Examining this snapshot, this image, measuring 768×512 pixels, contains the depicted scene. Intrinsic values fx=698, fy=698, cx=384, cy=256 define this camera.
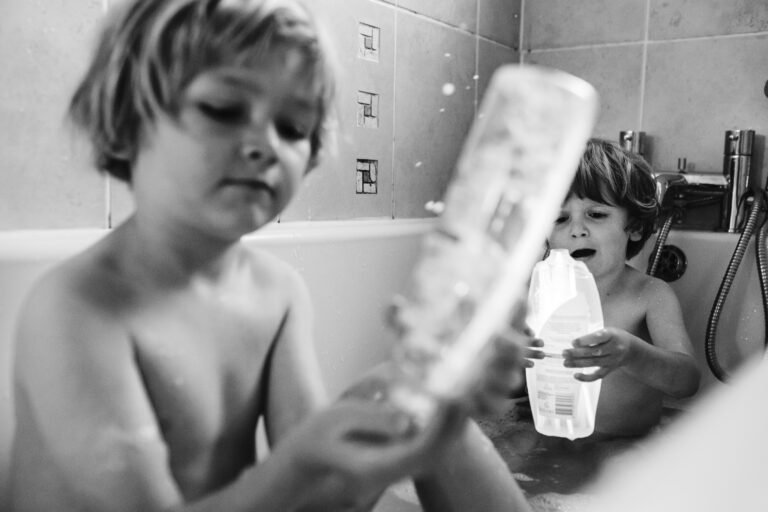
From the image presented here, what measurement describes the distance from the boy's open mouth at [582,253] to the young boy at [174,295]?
703 mm

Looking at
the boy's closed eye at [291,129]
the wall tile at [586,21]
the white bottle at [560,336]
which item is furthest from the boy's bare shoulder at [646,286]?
the boy's closed eye at [291,129]

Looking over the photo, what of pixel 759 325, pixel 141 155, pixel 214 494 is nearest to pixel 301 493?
pixel 214 494

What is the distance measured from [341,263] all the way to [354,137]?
0.12m

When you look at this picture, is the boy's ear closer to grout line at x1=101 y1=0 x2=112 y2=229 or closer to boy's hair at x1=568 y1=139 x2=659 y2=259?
boy's hair at x1=568 y1=139 x2=659 y2=259

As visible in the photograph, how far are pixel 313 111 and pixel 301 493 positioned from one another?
0.19 meters

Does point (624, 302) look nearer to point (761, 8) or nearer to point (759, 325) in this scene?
point (759, 325)

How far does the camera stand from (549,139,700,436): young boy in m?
0.98

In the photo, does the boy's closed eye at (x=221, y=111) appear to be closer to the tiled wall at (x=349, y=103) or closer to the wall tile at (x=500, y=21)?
the tiled wall at (x=349, y=103)

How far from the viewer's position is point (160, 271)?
369 mm

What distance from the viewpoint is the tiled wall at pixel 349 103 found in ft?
1.40

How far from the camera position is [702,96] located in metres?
1.27

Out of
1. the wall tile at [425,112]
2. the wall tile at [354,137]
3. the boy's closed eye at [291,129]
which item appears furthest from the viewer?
the wall tile at [425,112]

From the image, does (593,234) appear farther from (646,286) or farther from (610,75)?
(610,75)

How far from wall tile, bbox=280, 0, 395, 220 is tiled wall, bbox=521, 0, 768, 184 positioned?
0.54m
